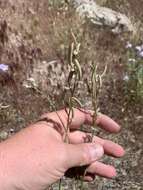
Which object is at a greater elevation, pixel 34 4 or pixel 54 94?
pixel 34 4

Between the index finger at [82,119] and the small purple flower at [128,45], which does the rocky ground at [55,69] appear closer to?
the small purple flower at [128,45]

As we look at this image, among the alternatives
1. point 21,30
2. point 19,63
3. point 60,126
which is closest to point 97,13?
point 21,30

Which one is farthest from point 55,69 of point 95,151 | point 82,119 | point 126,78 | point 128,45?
point 95,151

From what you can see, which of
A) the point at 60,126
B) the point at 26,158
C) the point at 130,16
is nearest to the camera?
the point at 26,158

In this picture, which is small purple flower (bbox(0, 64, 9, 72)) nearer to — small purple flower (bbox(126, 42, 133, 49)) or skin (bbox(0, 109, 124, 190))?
small purple flower (bbox(126, 42, 133, 49))

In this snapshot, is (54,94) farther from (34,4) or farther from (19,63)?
(34,4)

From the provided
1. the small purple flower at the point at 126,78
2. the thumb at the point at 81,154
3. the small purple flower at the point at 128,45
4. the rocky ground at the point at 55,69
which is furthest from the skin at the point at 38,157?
the small purple flower at the point at 128,45

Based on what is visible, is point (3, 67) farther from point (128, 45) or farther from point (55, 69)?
point (128, 45)
